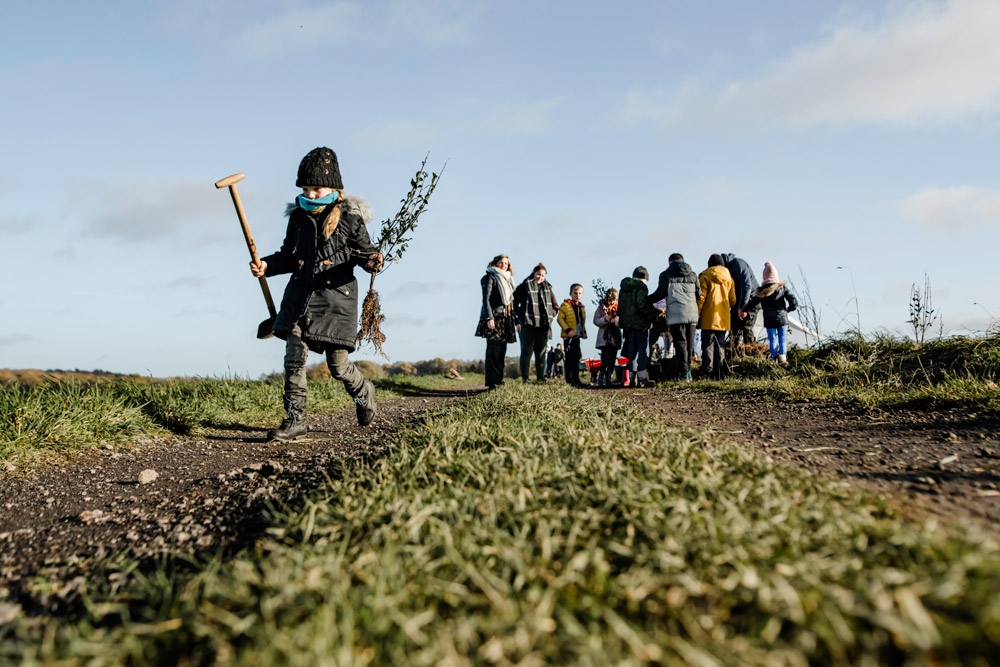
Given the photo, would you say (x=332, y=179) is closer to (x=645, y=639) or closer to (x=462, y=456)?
(x=462, y=456)

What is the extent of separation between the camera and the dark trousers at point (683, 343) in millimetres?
10711

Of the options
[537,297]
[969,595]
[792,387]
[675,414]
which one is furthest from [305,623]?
[537,297]

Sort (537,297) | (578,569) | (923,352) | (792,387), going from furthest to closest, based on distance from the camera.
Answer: (537,297) → (923,352) → (792,387) → (578,569)

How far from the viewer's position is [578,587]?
1.78 meters

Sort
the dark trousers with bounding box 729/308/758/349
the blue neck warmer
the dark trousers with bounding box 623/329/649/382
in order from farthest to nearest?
the dark trousers with bounding box 729/308/758/349
the dark trousers with bounding box 623/329/649/382
the blue neck warmer

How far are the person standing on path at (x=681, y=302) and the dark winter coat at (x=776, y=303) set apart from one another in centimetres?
178

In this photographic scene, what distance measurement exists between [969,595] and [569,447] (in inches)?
73.2

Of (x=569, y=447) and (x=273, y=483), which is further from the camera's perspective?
(x=273, y=483)

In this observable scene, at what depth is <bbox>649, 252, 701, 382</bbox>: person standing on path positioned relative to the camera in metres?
10.4

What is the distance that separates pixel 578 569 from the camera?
1.83 m

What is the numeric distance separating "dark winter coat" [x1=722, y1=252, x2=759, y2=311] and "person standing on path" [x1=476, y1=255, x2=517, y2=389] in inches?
169

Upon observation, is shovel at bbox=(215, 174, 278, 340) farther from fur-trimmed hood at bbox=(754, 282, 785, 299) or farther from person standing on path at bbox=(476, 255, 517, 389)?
fur-trimmed hood at bbox=(754, 282, 785, 299)

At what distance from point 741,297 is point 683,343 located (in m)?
2.20

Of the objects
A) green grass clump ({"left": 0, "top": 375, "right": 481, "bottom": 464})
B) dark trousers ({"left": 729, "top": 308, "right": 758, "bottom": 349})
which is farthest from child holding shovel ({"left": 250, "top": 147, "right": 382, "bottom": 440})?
dark trousers ({"left": 729, "top": 308, "right": 758, "bottom": 349})
